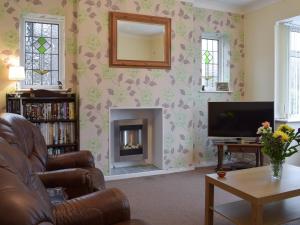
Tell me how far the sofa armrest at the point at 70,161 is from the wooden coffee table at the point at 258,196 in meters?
1.14

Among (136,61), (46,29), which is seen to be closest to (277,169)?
(136,61)

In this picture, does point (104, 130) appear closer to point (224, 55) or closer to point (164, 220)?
point (164, 220)

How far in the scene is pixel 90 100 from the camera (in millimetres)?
3875

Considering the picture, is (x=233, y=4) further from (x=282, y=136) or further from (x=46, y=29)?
(x=282, y=136)

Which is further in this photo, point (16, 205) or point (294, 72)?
point (294, 72)

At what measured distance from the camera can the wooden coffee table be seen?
78.7 inches

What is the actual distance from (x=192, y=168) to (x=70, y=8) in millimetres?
3059

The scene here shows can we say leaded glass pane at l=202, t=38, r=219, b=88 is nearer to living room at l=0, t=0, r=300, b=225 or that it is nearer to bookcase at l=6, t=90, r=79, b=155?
living room at l=0, t=0, r=300, b=225

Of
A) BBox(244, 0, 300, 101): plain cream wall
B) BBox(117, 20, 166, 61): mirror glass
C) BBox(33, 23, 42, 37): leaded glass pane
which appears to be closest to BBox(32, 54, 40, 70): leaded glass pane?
BBox(33, 23, 42, 37): leaded glass pane

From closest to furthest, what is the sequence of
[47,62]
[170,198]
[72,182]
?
[72,182] → [170,198] → [47,62]

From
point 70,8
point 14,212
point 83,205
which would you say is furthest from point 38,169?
point 70,8

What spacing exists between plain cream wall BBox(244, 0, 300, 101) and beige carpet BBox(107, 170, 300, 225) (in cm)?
178

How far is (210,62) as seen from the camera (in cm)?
500

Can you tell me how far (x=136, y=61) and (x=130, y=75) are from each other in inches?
9.0
